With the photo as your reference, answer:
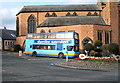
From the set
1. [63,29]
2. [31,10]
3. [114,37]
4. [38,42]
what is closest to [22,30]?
[31,10]

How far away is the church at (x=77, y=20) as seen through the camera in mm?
38656

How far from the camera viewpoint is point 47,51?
3034 centimetres

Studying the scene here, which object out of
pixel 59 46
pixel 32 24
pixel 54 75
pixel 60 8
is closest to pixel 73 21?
pixel 60 8

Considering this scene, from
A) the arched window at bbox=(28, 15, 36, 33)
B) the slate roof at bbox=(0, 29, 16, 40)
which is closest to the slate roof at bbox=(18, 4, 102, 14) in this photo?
the arched window at bbox=(28, 15, 36, 33)

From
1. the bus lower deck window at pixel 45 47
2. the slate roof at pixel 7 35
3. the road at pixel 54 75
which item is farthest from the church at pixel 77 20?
the road at pixel 54 75

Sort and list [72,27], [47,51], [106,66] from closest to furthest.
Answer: [106,66], [47,51], [72,27]

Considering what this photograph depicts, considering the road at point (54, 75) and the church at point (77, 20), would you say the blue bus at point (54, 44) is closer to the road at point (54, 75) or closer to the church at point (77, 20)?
the church at point (77, 20)

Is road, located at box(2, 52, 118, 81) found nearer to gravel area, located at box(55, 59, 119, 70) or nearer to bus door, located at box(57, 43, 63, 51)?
gravel area, located at box(55, 59, 119, 70)

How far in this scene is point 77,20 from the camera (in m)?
44.6

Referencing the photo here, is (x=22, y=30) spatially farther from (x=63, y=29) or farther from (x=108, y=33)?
(x=108, y=33)

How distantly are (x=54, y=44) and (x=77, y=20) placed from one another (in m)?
16.6

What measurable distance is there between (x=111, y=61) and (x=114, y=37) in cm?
2358

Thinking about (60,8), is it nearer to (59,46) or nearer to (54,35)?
(54,35)

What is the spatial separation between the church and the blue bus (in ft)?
31.7
